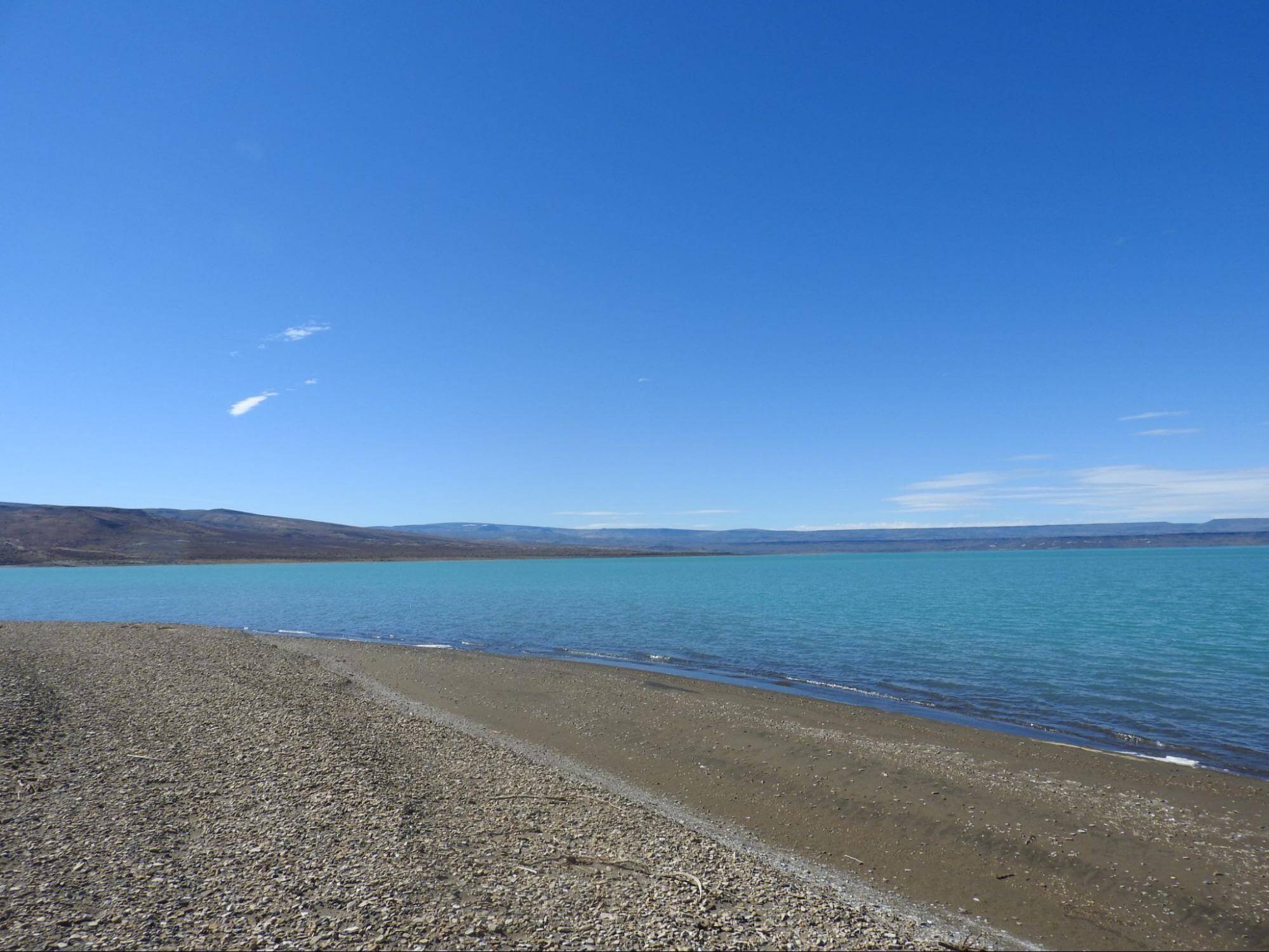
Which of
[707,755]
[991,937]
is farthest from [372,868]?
[707,755]

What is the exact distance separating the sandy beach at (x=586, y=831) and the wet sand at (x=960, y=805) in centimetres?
6

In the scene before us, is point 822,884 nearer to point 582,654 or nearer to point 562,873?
point 562,873

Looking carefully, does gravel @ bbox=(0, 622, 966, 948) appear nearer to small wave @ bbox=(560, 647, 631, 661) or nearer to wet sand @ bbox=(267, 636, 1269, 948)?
wet sand @ bbox=(267, 636, 1269, 948)

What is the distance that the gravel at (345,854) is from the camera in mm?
6770

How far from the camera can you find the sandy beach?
23.3ft

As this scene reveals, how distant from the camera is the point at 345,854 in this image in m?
8.34

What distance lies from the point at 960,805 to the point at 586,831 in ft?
22.9

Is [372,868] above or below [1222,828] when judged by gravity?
above

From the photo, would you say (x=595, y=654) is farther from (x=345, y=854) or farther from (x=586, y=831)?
(x=345, y=854)

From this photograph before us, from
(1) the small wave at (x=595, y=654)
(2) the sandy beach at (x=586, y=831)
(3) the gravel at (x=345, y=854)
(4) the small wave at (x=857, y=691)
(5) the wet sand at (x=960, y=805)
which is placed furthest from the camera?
(1) the small wave at (x=595, y=654)

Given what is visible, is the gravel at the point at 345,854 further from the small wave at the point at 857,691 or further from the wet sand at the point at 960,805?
A: the small wave at the point at 857,691

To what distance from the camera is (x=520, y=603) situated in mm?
58781

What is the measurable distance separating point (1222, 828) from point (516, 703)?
16490 mm

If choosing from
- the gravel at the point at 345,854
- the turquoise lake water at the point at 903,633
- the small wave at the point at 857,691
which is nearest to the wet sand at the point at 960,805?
the gravel at the point at 345,854
